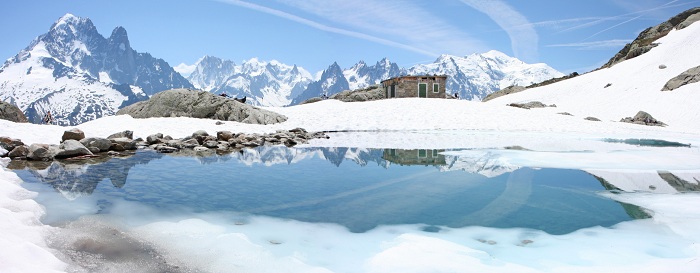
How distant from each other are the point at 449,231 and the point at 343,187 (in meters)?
3.83

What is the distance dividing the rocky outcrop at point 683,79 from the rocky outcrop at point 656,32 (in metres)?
28.5

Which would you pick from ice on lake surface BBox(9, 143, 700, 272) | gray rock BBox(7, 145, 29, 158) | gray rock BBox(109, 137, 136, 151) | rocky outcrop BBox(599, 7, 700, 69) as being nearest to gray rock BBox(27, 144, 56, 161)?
gray rock BBox(7, 145, 29, 158)

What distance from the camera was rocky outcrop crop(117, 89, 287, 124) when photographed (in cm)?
3005

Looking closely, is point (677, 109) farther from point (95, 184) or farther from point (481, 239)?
point (95, 184)

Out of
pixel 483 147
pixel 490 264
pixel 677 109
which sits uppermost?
pixel 677 109

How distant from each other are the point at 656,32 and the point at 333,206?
367 ft

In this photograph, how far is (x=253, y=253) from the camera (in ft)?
19.1

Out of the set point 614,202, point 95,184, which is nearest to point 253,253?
point 95,184

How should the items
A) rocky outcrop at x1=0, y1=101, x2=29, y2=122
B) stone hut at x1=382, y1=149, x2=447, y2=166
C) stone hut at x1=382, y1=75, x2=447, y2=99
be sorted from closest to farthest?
stone hut at x1=382, y1=149, x2=447, y2=166 → rocky outcrop at x1=0, y1=101, x2=29, y2=122 → stone hut at x1=382, y1=75, x2=447, y2=99

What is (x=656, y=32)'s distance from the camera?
94.3 meters

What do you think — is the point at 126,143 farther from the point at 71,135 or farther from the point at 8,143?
the point at 8,143

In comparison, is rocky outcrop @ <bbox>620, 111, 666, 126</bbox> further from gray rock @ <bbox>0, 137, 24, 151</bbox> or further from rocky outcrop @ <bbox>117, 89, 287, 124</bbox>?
gray rock @ <bbox>0, 137, 24, 151</bbox>

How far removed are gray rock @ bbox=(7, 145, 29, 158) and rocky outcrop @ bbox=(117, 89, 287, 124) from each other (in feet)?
53.2

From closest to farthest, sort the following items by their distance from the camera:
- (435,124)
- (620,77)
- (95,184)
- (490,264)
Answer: (490,264) < (95,184) < (435,124) < (620,77)
